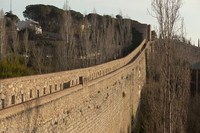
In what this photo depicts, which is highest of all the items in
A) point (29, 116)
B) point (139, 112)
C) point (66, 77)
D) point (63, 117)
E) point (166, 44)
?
point (166, 44)

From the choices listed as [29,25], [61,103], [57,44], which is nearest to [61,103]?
[61,103]

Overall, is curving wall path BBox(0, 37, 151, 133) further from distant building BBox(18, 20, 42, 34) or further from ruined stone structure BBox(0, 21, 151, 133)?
distant building BBox(18, 20, 42, 34)

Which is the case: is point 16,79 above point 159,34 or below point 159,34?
below

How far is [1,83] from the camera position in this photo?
388 cm

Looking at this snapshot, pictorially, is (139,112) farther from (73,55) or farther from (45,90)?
(45,90)

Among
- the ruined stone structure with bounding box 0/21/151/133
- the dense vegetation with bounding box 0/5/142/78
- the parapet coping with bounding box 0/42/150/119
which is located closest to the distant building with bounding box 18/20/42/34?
the dense vegetation with bounding box 0/5/142/78

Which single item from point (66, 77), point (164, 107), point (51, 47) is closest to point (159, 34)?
point (164, 107)

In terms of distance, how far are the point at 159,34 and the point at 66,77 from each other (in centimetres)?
402

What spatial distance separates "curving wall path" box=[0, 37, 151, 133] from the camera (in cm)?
387

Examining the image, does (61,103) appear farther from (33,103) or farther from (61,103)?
(33,103)

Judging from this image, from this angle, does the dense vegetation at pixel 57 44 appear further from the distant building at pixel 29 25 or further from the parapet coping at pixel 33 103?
the parapet coping at pixel 33 103

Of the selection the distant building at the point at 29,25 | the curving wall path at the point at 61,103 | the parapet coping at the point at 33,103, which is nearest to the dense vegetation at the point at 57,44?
the distant building at the point at 29,25

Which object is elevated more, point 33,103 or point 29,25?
point 29,25

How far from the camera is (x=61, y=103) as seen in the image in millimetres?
5117
